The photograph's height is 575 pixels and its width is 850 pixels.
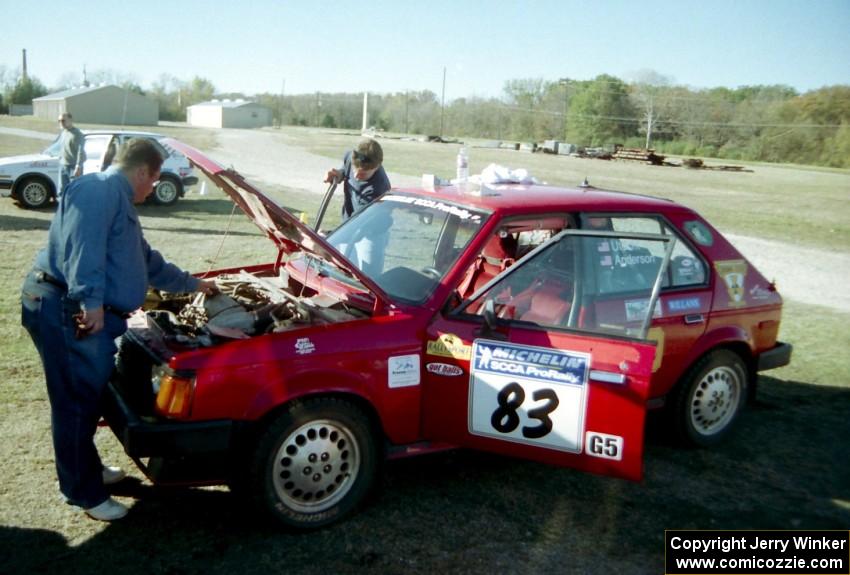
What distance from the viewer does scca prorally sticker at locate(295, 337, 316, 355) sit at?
131 inches

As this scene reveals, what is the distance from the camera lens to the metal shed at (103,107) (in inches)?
2729

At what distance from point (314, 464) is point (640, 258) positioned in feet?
7.76

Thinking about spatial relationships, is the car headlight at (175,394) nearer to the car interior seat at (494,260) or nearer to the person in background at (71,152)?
the car interior seat at (494,260)

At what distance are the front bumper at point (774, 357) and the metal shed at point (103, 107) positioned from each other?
71755mm

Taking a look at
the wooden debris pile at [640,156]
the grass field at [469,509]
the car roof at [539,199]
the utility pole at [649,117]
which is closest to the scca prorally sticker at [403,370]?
the grass field at [469,509]

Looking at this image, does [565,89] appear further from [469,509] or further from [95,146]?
[469,509]

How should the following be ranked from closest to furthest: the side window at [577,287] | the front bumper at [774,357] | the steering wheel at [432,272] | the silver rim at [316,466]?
the silver rim at [316,466] → the side window at [577,287] → the steering wheel at [432,272] → the front bumper at [774,357]

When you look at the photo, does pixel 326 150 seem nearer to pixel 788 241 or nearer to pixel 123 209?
pixel 788 241

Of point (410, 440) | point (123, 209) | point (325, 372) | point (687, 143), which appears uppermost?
point (687, 143)

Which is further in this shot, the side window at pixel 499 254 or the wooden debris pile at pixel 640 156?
the wooden debris pile at pixel 640 156

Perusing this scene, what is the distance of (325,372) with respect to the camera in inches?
132

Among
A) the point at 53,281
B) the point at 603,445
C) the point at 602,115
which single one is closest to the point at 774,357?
the point at 603,445

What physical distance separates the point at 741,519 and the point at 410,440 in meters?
1.85

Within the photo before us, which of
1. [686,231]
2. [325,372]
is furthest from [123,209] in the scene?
[686,231]
